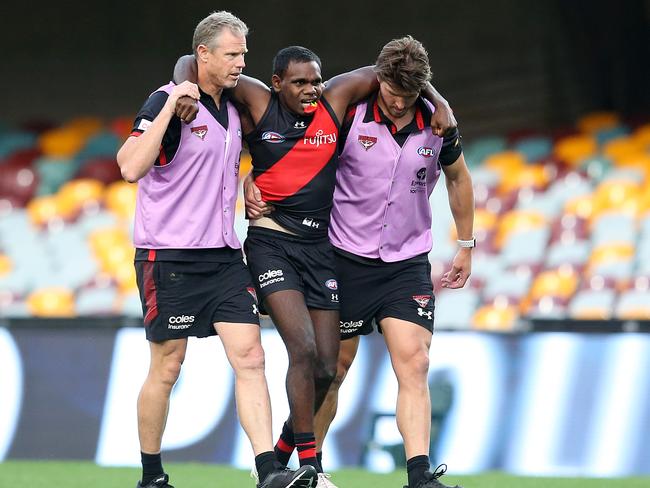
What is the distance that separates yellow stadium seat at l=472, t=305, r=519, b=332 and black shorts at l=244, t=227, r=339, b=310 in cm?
471

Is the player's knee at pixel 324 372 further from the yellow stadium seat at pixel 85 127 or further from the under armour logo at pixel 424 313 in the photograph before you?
the yellow stadium seat at pixel 85 127

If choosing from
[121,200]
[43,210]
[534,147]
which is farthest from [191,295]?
[534,147]

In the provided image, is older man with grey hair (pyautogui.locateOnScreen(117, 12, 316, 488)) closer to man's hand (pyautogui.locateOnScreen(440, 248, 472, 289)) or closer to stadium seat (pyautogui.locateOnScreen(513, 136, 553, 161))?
man's hand (pyautogui.locateOnScreen(440, 248, 472, 289))

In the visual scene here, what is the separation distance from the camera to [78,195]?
1352cm

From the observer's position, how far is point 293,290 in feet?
20.0

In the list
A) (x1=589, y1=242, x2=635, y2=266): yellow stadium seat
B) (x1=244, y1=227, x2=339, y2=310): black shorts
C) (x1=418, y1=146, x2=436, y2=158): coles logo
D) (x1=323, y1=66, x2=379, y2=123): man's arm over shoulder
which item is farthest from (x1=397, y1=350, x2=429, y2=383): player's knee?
(x1=589, y1=242, x2=635, y2=266): yellow stadium seat

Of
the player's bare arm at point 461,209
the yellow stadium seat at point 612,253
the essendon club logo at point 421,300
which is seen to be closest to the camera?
the essendon club logo at point 421,300

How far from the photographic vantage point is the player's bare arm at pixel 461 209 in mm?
6539

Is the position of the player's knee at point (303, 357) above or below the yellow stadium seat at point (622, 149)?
below

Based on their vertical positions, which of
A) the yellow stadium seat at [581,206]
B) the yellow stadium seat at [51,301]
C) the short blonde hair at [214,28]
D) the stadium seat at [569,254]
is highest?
the short blonde hair at [214,28]

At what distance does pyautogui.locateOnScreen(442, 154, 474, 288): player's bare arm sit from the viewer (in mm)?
6539

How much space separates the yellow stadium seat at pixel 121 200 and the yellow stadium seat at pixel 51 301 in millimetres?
1223

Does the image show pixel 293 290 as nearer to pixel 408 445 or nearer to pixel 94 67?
pixel 408 445

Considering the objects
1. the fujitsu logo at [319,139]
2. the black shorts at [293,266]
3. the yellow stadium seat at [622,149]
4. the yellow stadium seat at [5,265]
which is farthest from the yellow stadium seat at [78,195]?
the fujitsu logo at [319,139]
